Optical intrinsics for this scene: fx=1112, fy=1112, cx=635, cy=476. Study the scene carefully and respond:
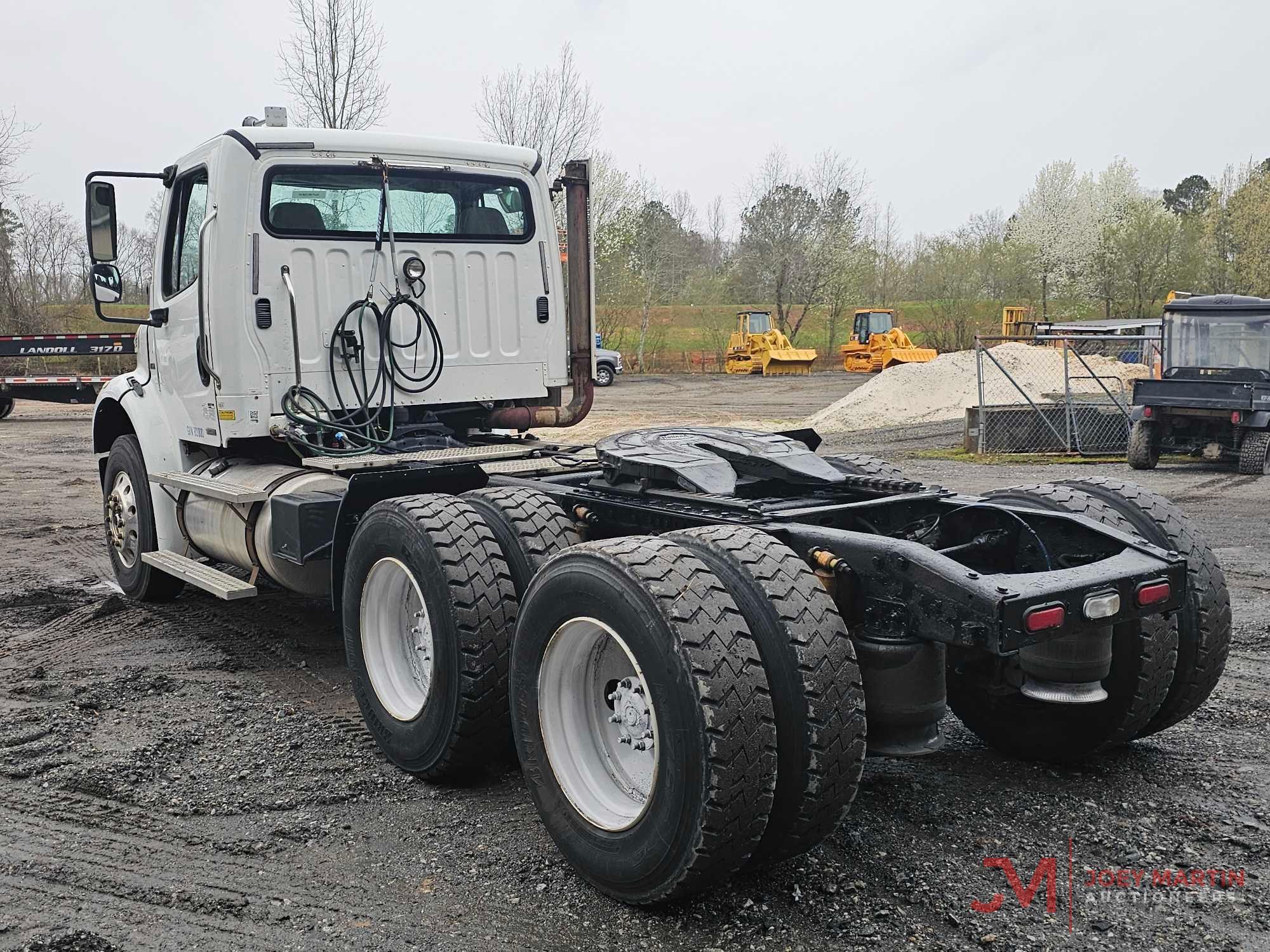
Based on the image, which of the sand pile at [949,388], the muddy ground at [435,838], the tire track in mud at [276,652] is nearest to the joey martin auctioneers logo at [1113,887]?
the muddy ground at [435,838]

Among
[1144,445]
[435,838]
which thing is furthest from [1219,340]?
[435,838]

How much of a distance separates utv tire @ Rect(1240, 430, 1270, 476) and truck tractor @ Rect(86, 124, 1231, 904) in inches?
436

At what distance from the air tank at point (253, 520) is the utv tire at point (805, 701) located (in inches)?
120

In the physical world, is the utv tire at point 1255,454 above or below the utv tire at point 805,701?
below

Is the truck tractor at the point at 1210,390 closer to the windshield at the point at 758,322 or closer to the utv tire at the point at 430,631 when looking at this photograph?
the utv tire at the point at 430,631

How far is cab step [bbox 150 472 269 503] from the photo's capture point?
5941 mm

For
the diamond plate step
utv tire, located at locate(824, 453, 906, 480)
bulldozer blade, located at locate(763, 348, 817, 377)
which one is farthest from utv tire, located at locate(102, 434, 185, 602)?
bulldozer blade, located at locate(763, 348, 817, 377)

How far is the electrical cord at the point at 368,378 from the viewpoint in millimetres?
6301

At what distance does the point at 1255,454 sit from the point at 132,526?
13.5m

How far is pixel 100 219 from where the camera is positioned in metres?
6.77

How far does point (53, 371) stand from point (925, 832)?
33.2 m

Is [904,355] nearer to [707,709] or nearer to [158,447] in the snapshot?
→ [158,447]

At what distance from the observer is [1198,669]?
4.24 meters

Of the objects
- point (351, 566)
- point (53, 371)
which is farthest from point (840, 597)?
point (53, 371)
